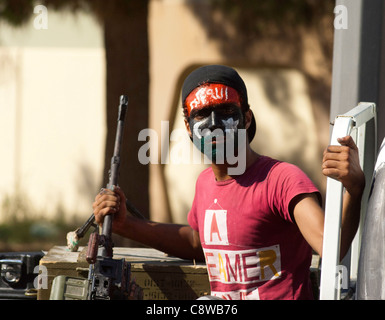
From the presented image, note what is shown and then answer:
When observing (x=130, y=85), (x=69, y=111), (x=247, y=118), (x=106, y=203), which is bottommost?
(x=106, y=203)

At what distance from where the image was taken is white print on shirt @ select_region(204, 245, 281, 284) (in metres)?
2.88

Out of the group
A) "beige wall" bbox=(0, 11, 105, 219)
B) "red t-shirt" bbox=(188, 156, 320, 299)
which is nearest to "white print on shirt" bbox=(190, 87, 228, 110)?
"red t-shirt" bbox=(188, 156, 320, 299)

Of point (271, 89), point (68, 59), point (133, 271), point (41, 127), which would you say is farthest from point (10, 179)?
Result: point (133, 271)

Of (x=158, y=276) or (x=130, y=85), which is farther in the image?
(x=130, y=85)

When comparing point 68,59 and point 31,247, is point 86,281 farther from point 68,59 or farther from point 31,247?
point 68,59

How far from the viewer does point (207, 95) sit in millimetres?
2943

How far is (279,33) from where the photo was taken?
418 inches

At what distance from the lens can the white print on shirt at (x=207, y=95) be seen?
2938mm

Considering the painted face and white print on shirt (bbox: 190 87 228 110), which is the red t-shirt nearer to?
the painted face

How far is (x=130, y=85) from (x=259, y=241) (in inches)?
218

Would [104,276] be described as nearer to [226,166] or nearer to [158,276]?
[158,276]

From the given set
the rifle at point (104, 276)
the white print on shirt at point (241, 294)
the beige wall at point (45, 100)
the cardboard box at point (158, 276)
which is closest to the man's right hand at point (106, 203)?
the rifle at point (104, 276)

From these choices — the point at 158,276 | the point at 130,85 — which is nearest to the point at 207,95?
the point at 158,276

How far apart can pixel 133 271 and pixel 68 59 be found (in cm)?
822
